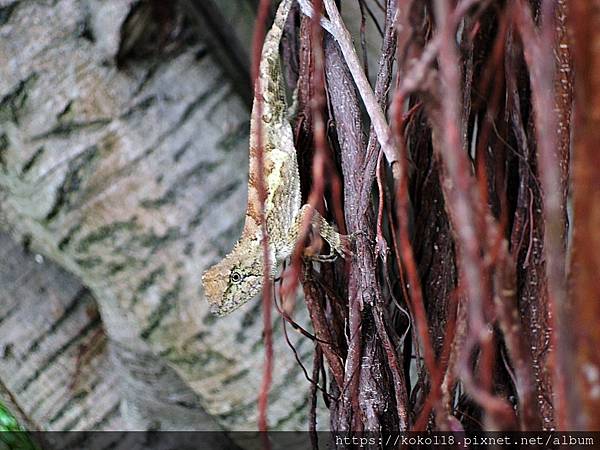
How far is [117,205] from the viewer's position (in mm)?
1069

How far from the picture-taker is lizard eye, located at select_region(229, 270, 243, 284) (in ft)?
2.92

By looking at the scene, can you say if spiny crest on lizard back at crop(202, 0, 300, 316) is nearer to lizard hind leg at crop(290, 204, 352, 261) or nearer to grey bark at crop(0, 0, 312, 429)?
lizard hind leg at crop(290, 204, 352, 261)

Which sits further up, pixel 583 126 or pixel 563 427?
pixel 583 126

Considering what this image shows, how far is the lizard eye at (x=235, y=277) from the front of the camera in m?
0.89

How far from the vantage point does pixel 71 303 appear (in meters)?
1.27

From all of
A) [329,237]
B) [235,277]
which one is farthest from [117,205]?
[329,237]

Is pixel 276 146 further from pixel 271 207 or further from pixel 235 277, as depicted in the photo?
pixel 235 277

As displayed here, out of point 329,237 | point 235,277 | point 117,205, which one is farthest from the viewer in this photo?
point 117,205

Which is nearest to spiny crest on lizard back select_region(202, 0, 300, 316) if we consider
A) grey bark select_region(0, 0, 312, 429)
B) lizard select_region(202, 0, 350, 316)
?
lizard select_region(202, 0, 350, 316)

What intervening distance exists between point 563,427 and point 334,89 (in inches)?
17.1

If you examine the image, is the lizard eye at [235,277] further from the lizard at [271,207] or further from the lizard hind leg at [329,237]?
the lizard hind leg at [329,237]

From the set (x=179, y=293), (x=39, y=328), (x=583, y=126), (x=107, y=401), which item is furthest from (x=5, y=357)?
(x=583, y=126)

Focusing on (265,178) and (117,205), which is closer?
(265,178)

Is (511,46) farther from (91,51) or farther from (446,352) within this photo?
(91,51)
